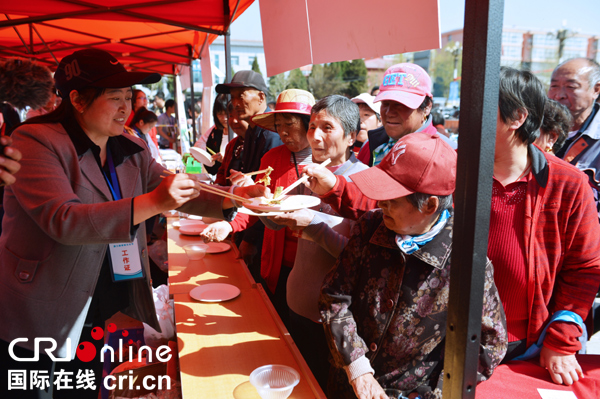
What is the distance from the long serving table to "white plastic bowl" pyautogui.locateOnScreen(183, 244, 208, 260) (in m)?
0.14

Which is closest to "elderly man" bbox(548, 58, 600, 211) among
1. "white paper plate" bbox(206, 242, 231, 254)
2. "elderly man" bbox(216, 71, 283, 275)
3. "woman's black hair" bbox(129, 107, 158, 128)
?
"elderly man" bbox(216, 71, 283, 275)

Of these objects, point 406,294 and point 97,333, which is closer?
point 406,294

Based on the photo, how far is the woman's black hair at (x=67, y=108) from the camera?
1613 mm

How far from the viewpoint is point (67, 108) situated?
1.67m

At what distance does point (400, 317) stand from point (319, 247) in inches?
26.8

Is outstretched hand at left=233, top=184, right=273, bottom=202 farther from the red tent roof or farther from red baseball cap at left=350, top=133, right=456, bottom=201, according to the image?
the red tent roof

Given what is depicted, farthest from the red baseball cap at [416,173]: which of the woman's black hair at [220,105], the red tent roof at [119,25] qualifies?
the woman's black hair at [220,105]

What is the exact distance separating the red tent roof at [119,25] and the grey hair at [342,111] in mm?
2371

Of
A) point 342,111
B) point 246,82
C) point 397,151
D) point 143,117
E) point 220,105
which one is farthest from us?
point 143,117

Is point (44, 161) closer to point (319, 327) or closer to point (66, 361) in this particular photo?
point (66, 361)

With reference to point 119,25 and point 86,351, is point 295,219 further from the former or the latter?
point 119,25

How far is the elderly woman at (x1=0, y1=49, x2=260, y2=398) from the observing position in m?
1.41

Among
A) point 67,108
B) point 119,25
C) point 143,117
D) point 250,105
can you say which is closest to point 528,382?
point 67,108

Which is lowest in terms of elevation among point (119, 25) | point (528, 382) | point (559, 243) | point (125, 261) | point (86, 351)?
point (86, 351)
